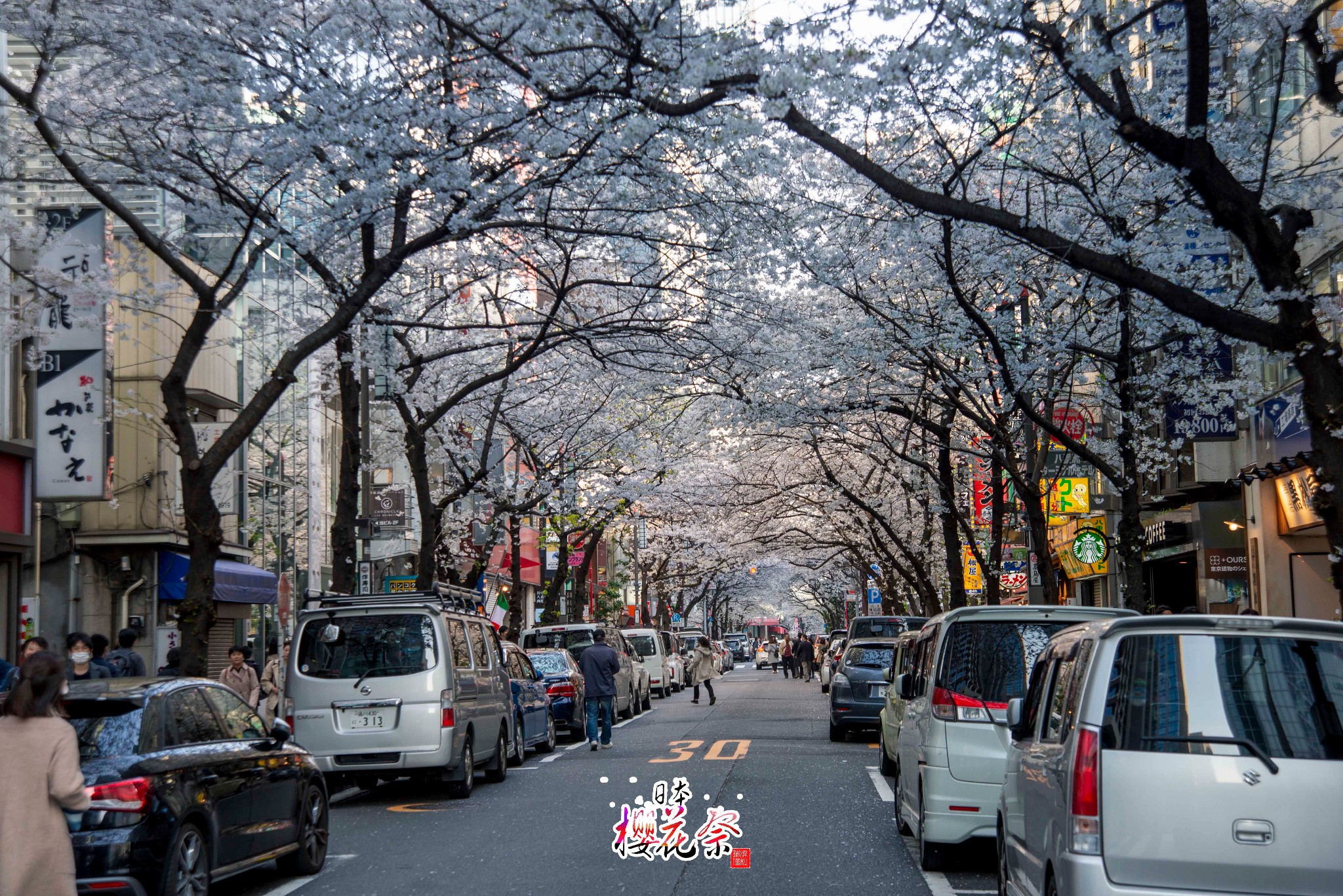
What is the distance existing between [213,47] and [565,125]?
369 centimetres

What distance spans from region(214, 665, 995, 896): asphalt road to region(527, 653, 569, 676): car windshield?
327cm

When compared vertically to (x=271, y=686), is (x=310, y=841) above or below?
below

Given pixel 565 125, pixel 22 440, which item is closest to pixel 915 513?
pixel 22 440

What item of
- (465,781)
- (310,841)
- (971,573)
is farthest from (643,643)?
(310,841)

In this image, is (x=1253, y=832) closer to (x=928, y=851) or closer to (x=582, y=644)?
(x=928, y=851)

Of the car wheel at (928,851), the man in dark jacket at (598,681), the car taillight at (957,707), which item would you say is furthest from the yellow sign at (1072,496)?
the car taillight at (957,707)

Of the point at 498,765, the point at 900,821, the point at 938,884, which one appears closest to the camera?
the point at 938,884

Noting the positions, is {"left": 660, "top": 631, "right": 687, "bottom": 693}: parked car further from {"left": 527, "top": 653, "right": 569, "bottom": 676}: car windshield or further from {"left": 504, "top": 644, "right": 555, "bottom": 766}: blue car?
{"left": 504, "top": 644, "right": 555, "bottom": 766}: blue car

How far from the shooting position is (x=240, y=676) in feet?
57.4

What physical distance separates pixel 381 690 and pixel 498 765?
2808mm

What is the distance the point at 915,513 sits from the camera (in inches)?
1743

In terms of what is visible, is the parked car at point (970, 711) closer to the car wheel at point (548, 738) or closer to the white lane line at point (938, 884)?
the white lane line at point (938, 884)

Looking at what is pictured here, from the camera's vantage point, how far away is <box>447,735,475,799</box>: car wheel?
15047 millimetres

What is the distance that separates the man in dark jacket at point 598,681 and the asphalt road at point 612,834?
0.48 metres
